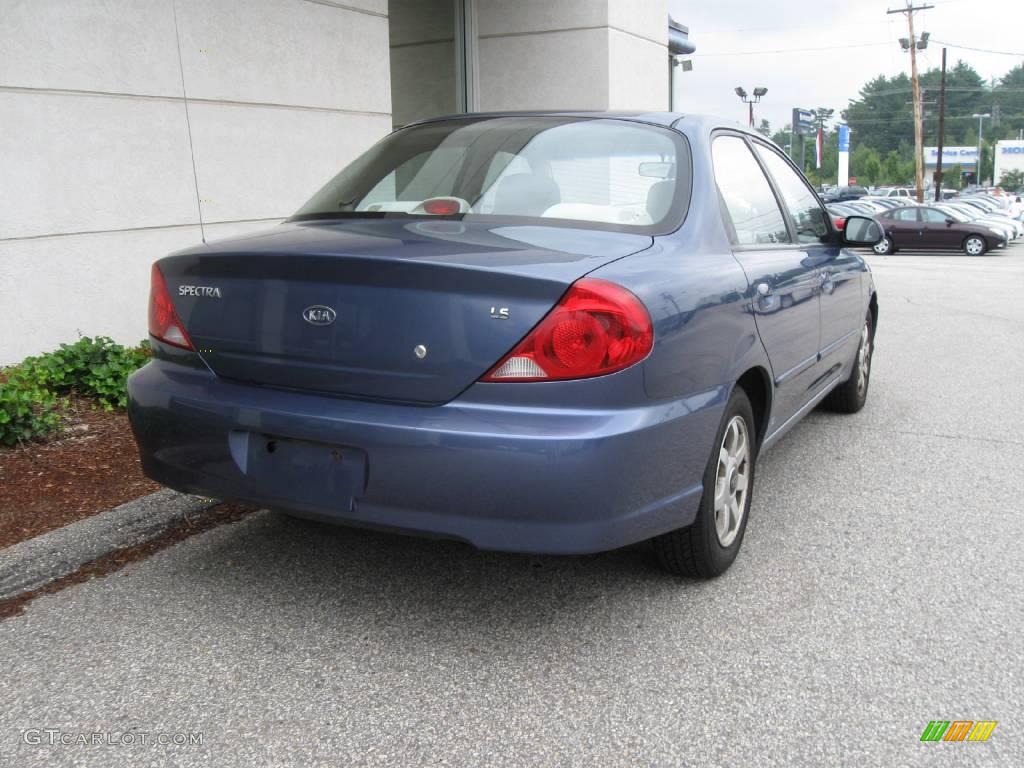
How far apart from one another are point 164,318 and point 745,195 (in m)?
2.31

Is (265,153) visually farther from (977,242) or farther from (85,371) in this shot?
(977,242)

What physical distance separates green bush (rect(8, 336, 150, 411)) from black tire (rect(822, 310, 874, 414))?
162 inches

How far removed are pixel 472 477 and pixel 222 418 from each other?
0.84m

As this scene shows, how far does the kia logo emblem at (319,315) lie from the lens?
2869mm

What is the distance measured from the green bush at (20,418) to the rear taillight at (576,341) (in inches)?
112

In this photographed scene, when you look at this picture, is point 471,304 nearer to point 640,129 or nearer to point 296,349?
point 296,349

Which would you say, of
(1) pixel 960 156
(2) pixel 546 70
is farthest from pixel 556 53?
(1) pixel 960 156

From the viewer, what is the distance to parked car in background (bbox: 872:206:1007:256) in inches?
1025

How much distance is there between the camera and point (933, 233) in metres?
26.5

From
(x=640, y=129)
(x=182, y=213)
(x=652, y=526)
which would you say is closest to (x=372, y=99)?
(x=182, y=213)

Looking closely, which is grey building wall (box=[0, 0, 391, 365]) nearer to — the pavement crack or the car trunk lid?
the car trunk lid

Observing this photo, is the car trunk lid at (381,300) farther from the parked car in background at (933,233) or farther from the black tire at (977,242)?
the black tire at (977,242)

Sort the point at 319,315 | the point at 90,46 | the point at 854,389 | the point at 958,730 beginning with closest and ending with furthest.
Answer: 1. the point at 958,730
2. the point at 319,315
3. the point at 854,389
4. the point at 90,46

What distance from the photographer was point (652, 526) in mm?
2982
